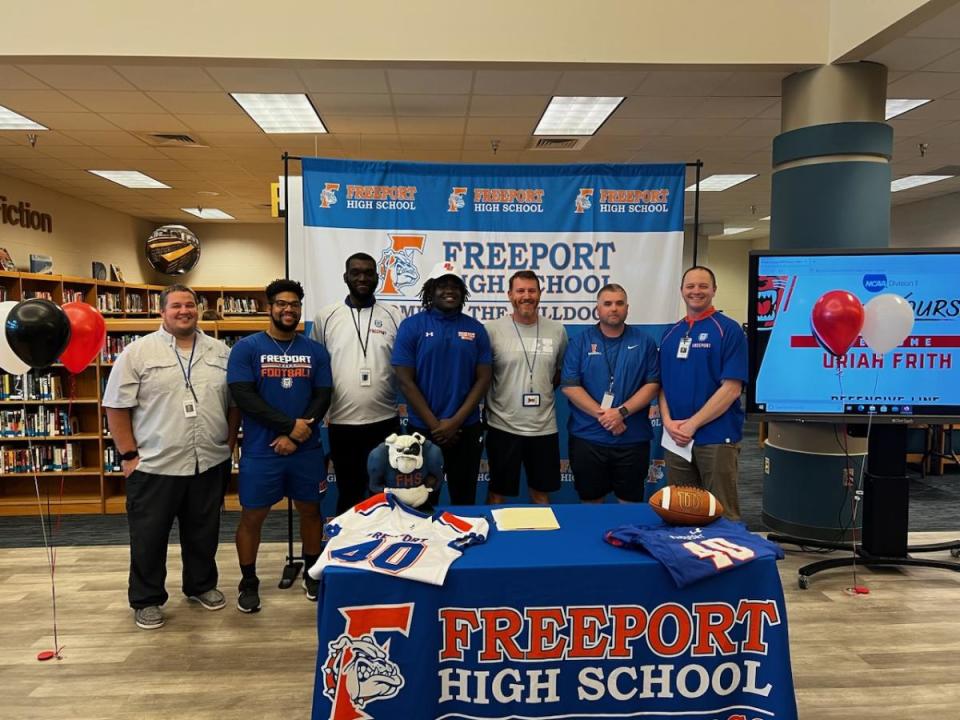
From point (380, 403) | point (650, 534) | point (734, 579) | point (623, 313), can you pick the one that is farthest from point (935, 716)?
point (380, 403)

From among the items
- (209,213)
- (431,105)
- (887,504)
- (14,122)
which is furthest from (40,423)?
(209,213)

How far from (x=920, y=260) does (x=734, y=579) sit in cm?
252

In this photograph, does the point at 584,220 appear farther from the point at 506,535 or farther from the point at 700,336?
the point at 506,535

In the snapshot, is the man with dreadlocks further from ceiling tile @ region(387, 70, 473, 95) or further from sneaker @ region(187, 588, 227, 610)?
ceiling tile @ region(387, 70, 473, 95)

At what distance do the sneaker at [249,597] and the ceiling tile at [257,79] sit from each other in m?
3.33

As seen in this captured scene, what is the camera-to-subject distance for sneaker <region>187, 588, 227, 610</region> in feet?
10.5

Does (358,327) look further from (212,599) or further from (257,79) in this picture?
(257,79)

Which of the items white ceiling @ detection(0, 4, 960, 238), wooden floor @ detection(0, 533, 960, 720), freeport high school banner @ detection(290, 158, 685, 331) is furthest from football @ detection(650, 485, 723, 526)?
white ceiling @ detection(0, 4, 960, 238)

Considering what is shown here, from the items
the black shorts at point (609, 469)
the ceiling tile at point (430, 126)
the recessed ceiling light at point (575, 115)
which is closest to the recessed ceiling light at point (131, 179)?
the ceiling tile at point (430, 126)

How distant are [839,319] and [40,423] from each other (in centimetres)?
577

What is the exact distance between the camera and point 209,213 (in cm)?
1111

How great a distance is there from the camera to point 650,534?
2062mm

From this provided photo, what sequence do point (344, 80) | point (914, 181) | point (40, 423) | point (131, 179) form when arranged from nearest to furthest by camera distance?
point (344, 80) → point (40, 423) → point (131, 179) → point (914, 181)

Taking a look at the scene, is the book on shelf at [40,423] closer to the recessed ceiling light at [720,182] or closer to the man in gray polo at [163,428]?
the man in gray polo at [163,428]
